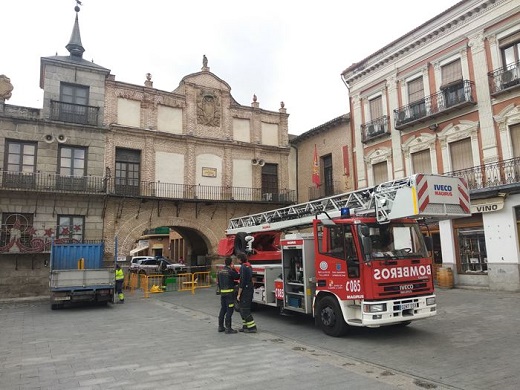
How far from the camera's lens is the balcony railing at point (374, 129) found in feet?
68.5

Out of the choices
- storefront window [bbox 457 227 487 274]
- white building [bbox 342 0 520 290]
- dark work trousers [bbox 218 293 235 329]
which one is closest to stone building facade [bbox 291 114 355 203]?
white building [bbox 342 0 520 290]

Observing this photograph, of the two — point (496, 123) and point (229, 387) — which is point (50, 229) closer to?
point (229, 387)

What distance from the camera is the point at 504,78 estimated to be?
15953 mm

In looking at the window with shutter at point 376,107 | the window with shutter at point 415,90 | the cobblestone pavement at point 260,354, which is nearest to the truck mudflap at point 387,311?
the cobblestone pavement at point 260,354

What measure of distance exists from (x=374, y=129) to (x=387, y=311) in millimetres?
14957

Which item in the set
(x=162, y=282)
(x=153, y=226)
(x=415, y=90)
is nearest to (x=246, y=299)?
(x=162, y=282)

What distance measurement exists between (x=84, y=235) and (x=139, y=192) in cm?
363

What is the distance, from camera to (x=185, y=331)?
998 centimetres

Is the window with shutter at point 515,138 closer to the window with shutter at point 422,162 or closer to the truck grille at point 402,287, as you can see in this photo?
the window with shutter at point 422,162

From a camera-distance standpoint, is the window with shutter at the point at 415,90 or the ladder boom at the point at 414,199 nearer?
the ladder boom at the point at 414,199

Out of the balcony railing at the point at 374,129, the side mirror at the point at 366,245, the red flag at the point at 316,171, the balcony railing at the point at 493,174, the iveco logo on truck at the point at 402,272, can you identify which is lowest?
the iveco logo on truck at the point at 402,272

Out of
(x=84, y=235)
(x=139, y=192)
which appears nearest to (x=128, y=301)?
(x=84, y=235)

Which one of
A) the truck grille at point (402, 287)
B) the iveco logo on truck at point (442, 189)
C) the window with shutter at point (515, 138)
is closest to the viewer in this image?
the truck grille at point (402, 287)

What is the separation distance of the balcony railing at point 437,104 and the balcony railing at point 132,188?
9.81 meters
